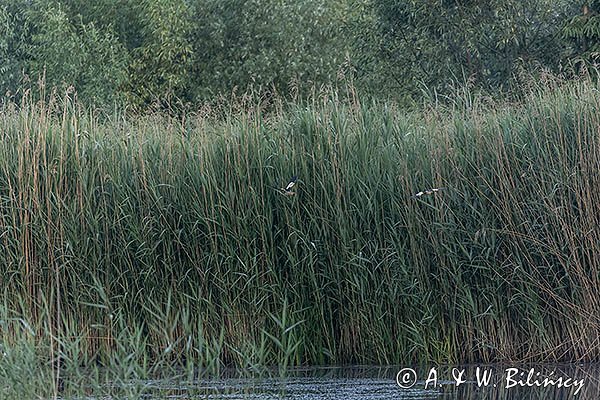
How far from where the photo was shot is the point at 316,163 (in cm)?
792

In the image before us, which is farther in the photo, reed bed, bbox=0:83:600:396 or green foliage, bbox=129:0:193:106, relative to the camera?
green foliage, bbox=129:0:193:106

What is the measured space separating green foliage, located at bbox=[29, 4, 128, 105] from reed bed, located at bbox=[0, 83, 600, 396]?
995cm

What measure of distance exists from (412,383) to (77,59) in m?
12.6

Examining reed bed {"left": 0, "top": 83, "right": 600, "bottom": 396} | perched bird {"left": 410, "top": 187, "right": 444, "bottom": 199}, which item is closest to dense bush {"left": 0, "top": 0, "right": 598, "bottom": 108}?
reed bed {"left": 0, "top": 83, "right": 600, "bottom": 396}

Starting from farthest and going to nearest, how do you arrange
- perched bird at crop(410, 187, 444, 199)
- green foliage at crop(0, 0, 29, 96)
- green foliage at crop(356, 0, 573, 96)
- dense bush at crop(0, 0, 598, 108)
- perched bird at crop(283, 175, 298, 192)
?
green foliage at crop(0, 0, 29, 96) < dense bush at crop(0, 0, 598, 108) < green foliage at crop(356, 0, 573, 96) < perched bird at crop(283, 175, 298, 192) < perched bird at crop(410, 187, 444, 199)

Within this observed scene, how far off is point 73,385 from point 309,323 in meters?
3.03

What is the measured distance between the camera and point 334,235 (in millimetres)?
7863

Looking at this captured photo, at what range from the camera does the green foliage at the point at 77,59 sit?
711 inches

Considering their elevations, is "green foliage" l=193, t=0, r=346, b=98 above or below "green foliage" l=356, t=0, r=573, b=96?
above

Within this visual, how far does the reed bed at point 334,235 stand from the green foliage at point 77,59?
995 cm

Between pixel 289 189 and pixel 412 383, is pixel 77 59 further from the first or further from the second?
pixel 412 383

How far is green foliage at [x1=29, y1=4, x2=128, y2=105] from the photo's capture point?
1806cm

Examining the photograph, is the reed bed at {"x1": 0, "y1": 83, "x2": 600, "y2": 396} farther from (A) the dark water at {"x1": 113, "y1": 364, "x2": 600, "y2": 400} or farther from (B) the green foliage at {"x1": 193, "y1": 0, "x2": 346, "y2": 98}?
(B) the green foliage at {"x1": 193, "y1": 0, "x2": 346, "y2": 98}

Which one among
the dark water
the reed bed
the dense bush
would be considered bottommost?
the dark water
